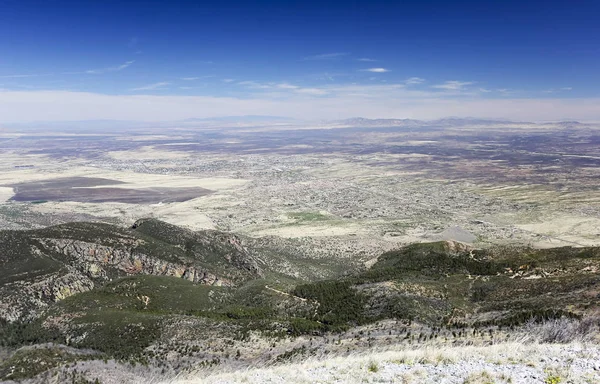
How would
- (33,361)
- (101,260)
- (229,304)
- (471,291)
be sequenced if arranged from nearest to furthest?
(33,361) → (471,291) → (229,304) → (101,260)

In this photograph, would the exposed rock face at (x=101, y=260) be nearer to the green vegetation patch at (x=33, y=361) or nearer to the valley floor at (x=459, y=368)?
the green vegetation patch at (x=33, y=361)

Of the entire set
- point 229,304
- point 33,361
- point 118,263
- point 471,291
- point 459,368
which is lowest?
point 229,304

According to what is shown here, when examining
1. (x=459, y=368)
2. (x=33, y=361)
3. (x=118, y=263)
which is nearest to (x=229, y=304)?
(x=33, y=361)

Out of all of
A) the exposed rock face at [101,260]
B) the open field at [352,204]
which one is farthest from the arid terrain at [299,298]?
the open field at [352,204]

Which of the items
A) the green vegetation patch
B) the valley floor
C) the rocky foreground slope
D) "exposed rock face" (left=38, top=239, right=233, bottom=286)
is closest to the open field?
the rocky foreground slope

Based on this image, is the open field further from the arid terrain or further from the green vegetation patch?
the green vegetation patch

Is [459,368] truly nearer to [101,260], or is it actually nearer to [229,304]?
[229,304]
